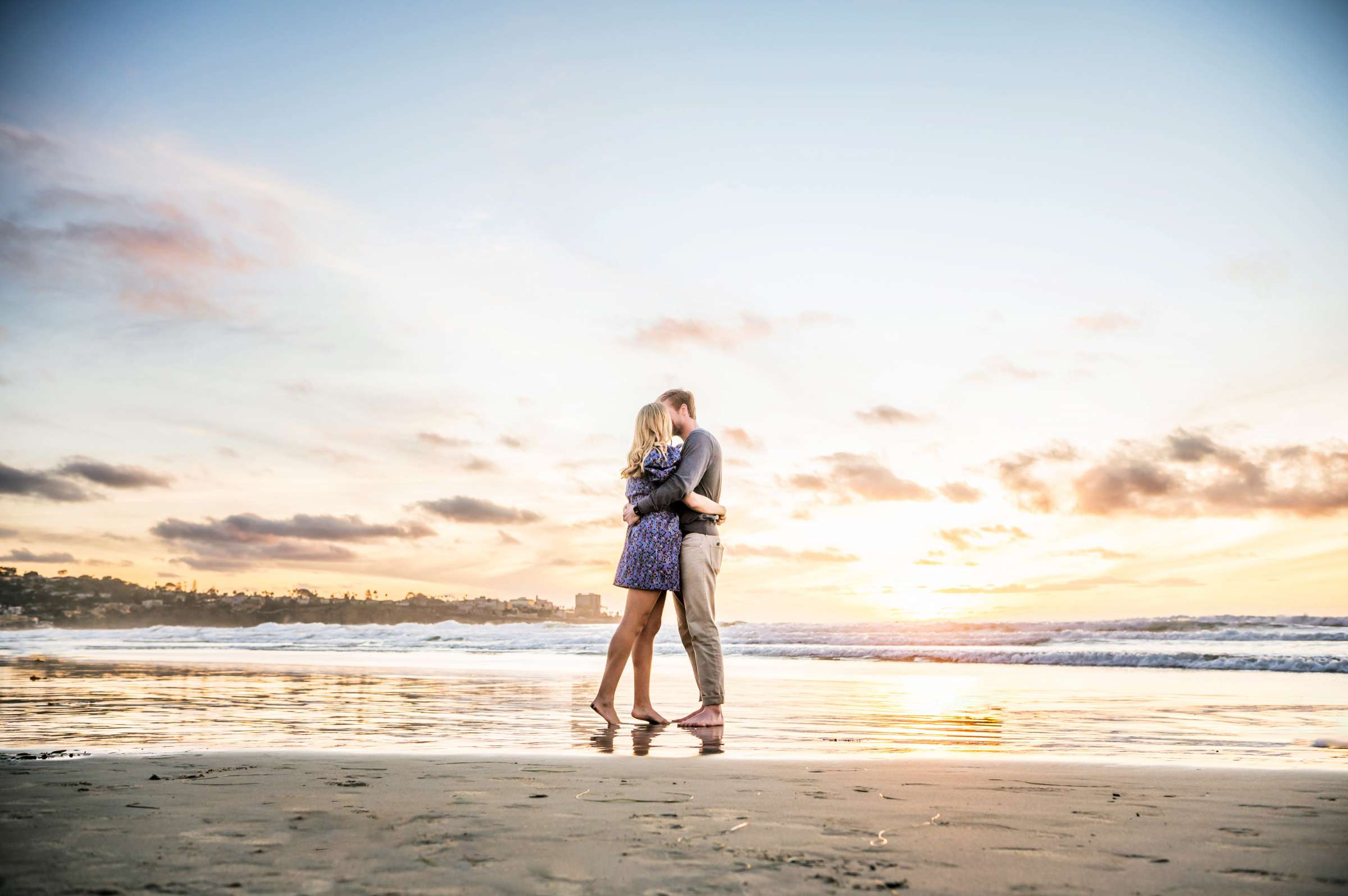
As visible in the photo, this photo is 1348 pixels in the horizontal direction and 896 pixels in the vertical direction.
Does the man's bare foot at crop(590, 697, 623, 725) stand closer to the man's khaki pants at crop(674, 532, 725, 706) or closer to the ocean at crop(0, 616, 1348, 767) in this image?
the ocean at crop(0, 616, 1348, 767)

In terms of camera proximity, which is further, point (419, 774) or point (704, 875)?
point (419, 774)

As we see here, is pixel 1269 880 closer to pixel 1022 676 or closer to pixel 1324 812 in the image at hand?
pixel 1324 812

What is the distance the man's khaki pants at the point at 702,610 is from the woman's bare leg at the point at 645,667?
19 cm

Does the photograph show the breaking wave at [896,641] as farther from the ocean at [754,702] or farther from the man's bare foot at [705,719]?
the man's bare foot at [705,719]

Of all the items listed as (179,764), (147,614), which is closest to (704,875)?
(179,764)

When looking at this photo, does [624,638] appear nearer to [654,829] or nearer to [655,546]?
[655,546]

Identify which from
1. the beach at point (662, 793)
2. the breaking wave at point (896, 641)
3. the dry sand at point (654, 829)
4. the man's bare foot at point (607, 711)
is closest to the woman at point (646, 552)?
the man's bare foot at point (607, 711)

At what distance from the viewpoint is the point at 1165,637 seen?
899 inches

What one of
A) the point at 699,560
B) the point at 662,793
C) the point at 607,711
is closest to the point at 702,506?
the point at 699,560

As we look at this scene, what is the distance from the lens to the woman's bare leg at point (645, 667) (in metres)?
6.11

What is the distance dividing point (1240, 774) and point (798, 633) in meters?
24.0

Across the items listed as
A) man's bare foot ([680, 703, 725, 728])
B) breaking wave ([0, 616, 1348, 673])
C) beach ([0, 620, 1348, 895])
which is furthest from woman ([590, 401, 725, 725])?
breaking wave ([0, 616, 1348, 673])

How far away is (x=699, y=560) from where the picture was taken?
6.06 m

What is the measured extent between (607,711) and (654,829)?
138 inches
